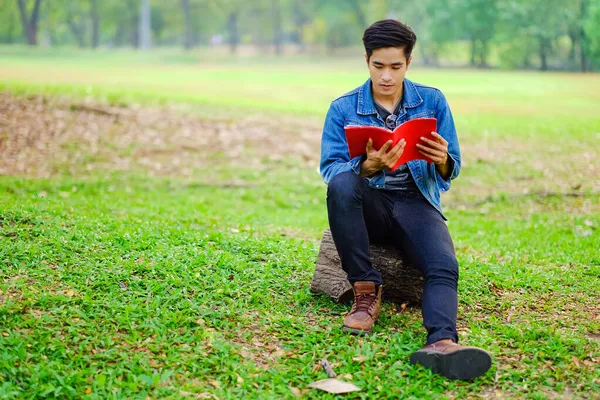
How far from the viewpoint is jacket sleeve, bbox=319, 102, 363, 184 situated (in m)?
4.17

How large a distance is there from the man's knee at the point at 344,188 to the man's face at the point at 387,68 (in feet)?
2.10

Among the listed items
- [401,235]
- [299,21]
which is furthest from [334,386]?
[299,21]

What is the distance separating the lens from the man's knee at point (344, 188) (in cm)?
402

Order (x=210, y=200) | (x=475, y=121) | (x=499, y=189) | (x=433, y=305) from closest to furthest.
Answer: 1. (x=433, y=305)
2. (x=210, y=200)
3. (x=499, y=189)
4. (x=475, y=121)

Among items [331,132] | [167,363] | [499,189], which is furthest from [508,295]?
[499,189]

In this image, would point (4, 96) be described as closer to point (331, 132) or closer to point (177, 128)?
point (177, 128)

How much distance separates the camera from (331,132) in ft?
14.2

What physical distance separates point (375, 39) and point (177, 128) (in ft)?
31.0

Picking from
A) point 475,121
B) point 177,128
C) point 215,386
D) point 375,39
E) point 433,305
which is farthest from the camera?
point 475,121

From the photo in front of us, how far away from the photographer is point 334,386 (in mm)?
3566

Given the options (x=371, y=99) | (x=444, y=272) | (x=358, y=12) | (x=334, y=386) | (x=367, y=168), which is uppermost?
(x=358, y=12)

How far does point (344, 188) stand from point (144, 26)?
44.9m

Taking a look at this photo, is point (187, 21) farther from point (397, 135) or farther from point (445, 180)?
point (397, 135)

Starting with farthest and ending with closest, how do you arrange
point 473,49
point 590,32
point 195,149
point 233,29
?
point 233,29 → point 473,49 → point 590,32 → point 195,149
